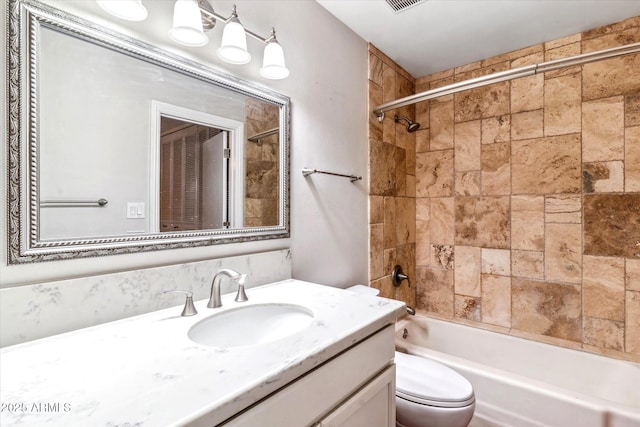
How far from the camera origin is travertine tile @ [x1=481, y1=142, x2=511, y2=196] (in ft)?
7.30

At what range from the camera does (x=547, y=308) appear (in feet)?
6.81

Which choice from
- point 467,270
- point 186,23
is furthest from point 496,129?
point 186,23

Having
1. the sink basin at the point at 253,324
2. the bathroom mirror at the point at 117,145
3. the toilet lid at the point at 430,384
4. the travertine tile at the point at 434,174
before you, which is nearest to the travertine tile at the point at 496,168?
the travertine tile at the point at 434,174

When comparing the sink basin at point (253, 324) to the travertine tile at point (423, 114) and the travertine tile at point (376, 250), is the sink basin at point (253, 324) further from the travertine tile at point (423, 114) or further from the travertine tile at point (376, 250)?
the travertine tile at point (423, 114)

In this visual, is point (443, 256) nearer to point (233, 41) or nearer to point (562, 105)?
point (562, 105)

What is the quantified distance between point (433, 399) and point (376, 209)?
1179 millimetres

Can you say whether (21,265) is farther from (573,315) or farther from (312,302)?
(573,315)

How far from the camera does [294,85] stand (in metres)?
1.54

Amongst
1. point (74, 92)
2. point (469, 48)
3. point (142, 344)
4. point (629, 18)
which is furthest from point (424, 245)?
point (74, 92)

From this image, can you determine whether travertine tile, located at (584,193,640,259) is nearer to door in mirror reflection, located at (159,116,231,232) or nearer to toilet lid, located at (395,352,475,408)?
toilet lid, located at (395,352,475,408)

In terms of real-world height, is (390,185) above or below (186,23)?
below

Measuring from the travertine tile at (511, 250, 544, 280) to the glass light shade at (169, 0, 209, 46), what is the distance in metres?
2.37

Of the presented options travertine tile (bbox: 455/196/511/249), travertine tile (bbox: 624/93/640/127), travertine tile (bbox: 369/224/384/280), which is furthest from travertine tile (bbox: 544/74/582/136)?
travertine tile (bbox: 369/224/384/280)

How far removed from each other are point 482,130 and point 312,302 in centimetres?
203
